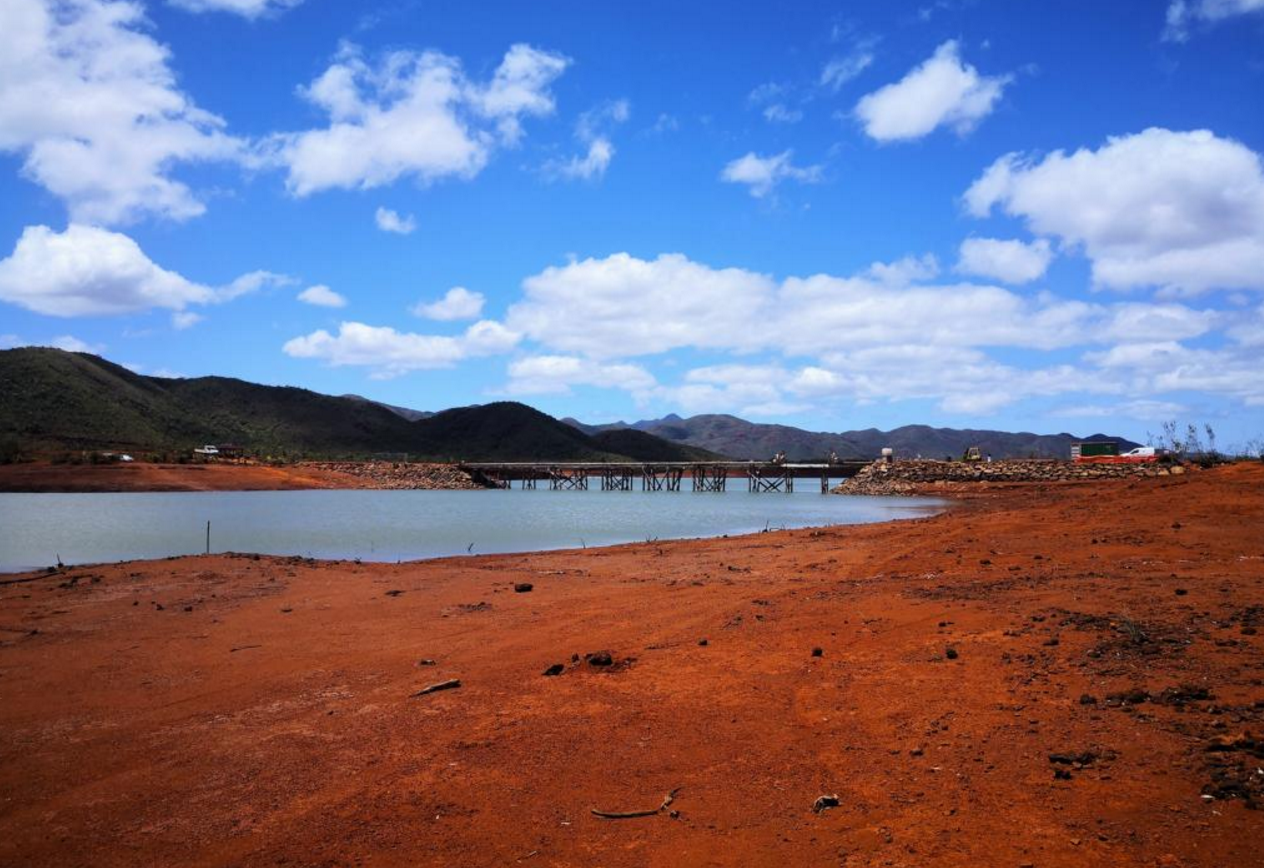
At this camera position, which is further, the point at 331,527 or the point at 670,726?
the point at 331,527

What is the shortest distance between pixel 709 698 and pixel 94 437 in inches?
3550

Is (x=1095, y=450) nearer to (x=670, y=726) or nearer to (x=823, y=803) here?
(x=670, y=726)

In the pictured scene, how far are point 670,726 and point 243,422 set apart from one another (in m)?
125

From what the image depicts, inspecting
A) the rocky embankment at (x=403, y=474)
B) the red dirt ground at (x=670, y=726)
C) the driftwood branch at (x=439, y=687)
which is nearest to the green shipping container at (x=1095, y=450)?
the red dirt ground at (x=670, y=726)

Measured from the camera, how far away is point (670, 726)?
616 cm

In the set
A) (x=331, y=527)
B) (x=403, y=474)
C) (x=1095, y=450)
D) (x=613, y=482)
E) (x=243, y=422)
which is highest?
(x=243, y=422)

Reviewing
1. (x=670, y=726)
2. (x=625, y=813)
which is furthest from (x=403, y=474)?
(x=625, y=813)

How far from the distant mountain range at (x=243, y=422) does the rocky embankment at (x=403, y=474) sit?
14.7 meters

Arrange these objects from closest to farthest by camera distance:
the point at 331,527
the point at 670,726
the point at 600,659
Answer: the point at 670,726 < the point at 600,659 < the point at 331,527

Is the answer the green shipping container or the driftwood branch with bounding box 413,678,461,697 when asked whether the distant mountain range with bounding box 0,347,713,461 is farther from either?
the green shipping container

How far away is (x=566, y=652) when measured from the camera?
8.58m

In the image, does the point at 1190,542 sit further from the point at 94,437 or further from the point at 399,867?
the point at 94,437

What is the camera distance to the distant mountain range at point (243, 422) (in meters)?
80.2

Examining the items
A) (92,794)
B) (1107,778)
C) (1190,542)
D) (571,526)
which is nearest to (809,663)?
(1107,778)
